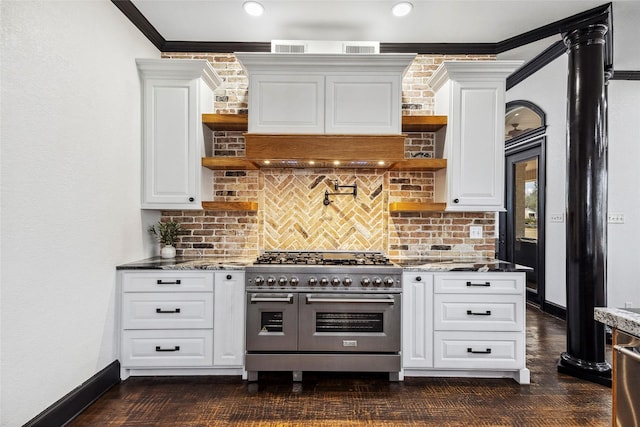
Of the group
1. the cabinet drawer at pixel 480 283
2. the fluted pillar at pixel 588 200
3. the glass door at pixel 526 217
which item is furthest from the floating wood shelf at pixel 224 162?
the glass door at pixel 526 217

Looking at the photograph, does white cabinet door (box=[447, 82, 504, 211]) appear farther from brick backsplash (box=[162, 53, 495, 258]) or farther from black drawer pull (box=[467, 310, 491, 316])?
black drawer pull (box=[467, 310, 491, 316])

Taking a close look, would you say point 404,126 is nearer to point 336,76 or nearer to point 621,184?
point 336,76

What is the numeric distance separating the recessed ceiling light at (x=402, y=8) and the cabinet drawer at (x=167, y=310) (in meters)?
2.73

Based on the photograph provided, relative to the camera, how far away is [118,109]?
2.83 meters

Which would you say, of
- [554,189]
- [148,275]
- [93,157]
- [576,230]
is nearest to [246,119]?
[93,157]

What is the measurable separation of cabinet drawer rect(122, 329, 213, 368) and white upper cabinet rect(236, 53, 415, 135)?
1.75 meters

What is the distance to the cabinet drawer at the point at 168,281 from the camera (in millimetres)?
2826

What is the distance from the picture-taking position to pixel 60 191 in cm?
220

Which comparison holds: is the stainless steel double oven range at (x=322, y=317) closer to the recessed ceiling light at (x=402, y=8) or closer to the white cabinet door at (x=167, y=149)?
the white cabinet door at (x=167, y=149)

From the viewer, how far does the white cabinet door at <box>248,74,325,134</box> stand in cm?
304

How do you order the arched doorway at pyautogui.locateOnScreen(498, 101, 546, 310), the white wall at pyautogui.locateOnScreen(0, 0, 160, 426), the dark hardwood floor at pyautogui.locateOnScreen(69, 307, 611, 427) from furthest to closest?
the arched doorway at pyautogui.locateOnScreen(498, 101, 546, 310)
the dark hardwood floor at pyautogui.locateOnScreen(69, 307, 611, 427)
the white wall at pyautogui.locateOnScreen(0, 0, 160, 426)

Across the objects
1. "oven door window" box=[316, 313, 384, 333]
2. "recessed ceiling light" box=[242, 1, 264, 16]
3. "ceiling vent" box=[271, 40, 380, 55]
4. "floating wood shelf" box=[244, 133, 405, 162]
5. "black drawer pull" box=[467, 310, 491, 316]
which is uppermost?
"recessed ceiling light" box=[242, 1, 264, 16]

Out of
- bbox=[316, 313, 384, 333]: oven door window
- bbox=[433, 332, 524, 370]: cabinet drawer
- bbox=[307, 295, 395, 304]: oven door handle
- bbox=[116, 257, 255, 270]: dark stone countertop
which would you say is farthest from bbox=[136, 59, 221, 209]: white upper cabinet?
bbox=[433, 332, 524, 370]: cabinet drawer

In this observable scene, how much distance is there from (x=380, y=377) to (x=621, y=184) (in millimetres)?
3609
